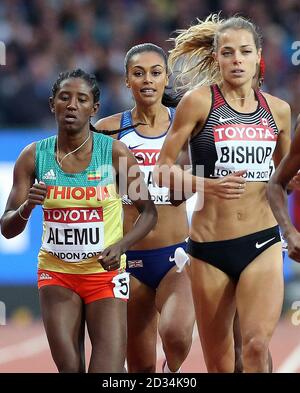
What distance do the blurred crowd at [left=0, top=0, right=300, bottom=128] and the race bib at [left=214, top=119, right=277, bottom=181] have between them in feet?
21.9

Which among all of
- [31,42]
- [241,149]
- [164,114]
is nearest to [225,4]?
[31,42]

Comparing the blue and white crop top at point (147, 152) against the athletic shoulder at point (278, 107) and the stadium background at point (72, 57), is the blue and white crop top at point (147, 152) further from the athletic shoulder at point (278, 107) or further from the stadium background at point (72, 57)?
the stadium background at point (72, 57)

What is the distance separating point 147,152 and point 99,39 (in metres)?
7.50

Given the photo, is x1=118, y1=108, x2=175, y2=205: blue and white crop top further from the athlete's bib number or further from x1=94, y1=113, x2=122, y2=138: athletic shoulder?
the athlete's bib number

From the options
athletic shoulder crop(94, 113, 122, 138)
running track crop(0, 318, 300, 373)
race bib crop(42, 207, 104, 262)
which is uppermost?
athletic shoulder crop(94, 113, 122, 138)

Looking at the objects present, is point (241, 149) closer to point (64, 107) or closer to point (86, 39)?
point (64, 107)

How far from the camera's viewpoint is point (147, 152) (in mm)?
7129

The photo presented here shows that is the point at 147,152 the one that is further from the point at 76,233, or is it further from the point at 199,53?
the point at 76,233

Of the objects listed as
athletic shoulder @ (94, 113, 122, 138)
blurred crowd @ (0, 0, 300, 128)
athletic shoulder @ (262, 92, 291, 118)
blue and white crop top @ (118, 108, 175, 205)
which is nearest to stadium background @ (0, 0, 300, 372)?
blurred crowd @ (0, 0, 300, 128)

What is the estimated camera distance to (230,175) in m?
6.11

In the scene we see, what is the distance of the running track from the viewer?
9.48 meters

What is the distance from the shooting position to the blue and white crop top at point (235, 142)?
6293 millimetres

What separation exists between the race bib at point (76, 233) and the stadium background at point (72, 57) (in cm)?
550

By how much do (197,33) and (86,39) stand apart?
7.49 meters
